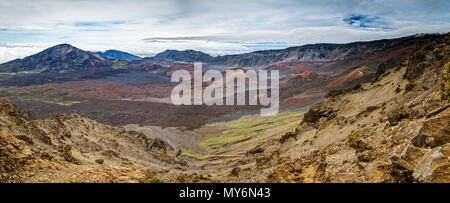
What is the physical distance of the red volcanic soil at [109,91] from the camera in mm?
145212

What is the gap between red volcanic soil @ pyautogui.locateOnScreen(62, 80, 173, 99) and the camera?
145212 mm

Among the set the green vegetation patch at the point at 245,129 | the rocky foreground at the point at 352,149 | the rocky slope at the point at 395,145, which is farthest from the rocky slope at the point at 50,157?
the green vegetation patch at the point at 245,129

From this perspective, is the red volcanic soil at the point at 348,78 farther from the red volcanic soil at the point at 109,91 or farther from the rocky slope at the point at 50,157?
the rocky slope at the point at 50,157

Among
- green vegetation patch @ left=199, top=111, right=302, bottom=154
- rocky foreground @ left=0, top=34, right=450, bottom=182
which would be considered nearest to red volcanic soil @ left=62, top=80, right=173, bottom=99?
green vegetation patch @ left=199, top=111, right=302, bottom=154

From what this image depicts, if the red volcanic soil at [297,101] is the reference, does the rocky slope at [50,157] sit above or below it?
above

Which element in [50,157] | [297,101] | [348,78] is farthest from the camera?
[348,78]

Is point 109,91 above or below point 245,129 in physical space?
above

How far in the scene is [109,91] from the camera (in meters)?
158

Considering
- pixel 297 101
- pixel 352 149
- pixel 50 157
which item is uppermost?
pixel 352 149

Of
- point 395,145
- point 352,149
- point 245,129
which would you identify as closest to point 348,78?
point 245,129

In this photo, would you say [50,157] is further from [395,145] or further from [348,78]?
[348,78]
